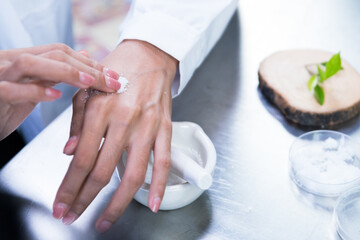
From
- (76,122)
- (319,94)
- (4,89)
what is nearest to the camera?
(4,89)

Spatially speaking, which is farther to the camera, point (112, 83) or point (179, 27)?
point (179, 27)

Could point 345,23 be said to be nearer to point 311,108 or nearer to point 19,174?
point 311,108

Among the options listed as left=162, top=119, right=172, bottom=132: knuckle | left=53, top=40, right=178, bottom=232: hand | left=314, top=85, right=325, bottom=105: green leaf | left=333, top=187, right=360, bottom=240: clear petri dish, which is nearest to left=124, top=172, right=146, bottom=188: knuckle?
left=53, top=40, right=178, bottom=232: hand

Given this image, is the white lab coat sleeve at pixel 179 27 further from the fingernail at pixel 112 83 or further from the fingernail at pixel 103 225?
the fingernail at pixel 103 225

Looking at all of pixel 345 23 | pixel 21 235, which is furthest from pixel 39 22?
pixel 345 23

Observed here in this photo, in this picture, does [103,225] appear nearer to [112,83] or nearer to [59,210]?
[59,210]

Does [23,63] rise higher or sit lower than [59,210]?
higher

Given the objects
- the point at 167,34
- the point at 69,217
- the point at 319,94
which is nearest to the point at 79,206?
the point at 69,217

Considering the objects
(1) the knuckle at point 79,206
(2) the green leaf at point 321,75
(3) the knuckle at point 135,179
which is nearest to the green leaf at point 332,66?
(2) the green leaf at point 321,75
